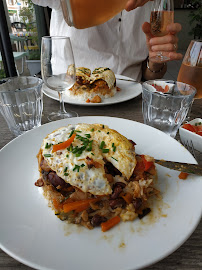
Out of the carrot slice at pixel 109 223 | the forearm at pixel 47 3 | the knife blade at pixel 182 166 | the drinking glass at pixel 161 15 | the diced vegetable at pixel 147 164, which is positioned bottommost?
the carrot slice at pixel 109 223

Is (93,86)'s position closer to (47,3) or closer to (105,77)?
(105,77)

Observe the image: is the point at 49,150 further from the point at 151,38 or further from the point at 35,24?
the point at 35,24

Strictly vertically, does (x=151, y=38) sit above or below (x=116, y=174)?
above

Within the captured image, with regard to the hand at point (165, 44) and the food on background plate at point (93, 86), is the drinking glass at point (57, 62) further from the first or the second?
the hand at point (165, 44)

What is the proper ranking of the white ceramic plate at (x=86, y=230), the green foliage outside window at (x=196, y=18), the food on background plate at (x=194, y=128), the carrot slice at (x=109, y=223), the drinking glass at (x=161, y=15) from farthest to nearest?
the green foliage outside window at (x=196, y=18) < the drinking glass at (x=161, y=15) < the food on background plate at (x=194, y=128) < the carrot slice at (x=109, y=223) < the white ceramic plate at (x=86, y=230)

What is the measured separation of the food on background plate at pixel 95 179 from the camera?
81 centimetres

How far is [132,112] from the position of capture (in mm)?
1754

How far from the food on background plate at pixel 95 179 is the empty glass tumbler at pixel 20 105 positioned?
58 centimetres

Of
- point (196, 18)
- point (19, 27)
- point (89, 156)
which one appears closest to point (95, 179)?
point (89, 156)

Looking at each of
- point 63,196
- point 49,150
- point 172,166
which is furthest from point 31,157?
point 172,166

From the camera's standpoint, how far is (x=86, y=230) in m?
0.76

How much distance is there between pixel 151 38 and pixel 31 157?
6.21 feet

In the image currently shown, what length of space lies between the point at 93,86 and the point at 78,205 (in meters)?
1.55

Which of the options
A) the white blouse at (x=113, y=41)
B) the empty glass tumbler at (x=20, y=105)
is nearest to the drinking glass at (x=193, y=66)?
the empty glass tumbler at (x=20, y=105)
